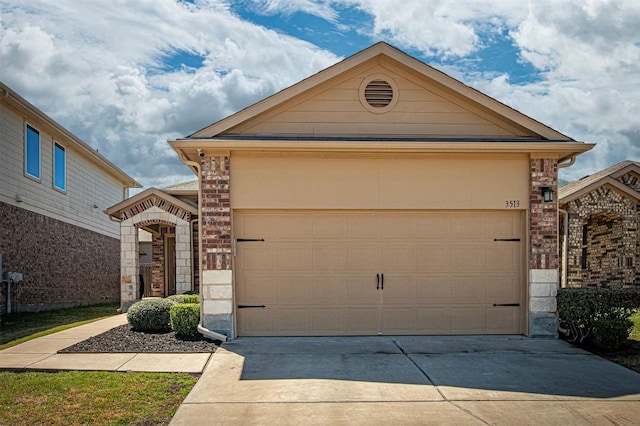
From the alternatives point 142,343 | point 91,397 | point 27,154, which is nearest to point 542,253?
point 142,343

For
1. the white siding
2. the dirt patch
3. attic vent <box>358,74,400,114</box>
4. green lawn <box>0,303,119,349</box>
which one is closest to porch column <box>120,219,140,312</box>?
green lawn <box>0,303,119,349</box>

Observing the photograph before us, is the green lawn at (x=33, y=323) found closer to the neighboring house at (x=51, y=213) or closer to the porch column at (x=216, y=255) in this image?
the neighboring house at (x=51, y=213)

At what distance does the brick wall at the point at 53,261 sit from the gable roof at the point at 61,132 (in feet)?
9.25

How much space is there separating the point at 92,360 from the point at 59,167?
1272cm

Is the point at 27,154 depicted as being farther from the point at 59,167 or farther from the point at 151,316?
the point at 151,316

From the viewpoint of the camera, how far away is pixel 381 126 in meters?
10.5

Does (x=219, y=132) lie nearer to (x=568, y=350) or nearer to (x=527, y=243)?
(x=527, y=243)

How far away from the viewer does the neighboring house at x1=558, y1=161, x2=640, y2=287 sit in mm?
15766

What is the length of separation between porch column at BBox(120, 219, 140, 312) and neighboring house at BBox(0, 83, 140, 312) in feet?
9.33

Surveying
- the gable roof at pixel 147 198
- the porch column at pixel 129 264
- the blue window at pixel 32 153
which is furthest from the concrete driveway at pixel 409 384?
the blue window at pixel 32 153

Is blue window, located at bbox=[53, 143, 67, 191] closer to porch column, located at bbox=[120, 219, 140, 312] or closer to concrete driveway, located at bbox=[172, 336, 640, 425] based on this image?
porch column, located at bbox=[120, 219, 140, 312]

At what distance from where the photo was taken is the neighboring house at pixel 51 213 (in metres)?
15.6

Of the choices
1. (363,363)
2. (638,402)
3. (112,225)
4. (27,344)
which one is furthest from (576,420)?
(112,225)

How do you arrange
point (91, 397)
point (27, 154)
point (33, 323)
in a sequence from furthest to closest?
point (27, 154)
point (33, 323)
point (91, 397)
